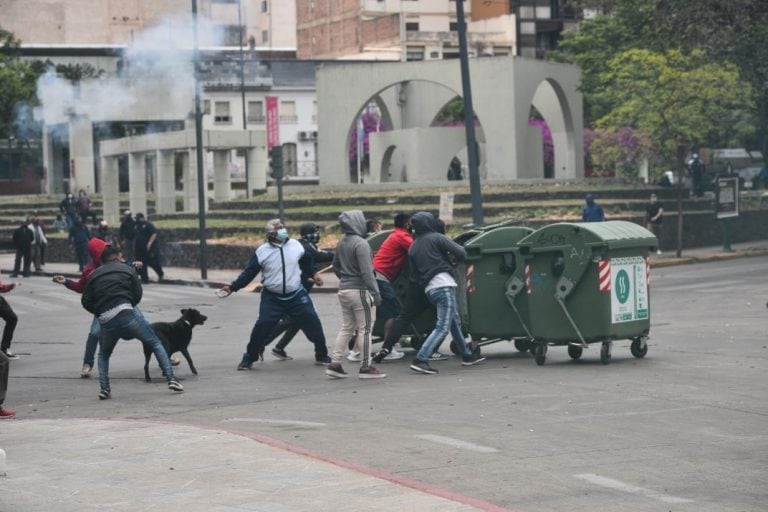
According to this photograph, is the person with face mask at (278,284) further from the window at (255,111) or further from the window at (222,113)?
the window at (255,111)

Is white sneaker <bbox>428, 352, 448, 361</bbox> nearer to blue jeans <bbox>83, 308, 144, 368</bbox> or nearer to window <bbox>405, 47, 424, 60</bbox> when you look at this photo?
blue jeans <bbox>83, 308, 144, 368</bbox>

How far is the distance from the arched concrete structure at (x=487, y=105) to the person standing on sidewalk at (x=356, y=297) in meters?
30.3

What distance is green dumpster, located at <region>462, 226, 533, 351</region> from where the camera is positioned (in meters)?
16.7

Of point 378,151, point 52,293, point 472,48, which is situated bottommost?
point 52,293

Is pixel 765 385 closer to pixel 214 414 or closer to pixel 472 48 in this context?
pixel 214 414

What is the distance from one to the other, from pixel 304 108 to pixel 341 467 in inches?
3183

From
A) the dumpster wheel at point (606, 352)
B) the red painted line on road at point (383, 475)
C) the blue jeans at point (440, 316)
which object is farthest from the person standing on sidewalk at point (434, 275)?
the red painted line on road at point (383, 475)

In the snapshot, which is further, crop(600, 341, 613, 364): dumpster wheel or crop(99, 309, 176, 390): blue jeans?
crop(600, 341, 613, 364): dumpster wheel

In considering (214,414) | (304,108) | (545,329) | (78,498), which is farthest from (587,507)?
(304,108)

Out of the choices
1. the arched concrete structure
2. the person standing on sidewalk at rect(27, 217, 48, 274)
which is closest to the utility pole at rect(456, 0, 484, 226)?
the arched concrete structure

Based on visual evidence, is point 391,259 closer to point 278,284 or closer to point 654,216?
point 278,284

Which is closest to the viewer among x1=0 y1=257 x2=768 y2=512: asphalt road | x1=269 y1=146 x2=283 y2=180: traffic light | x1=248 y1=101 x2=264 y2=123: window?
x1=0 y1=257 x2=768 y2=512: asphalt road

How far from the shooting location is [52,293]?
3216 centimetres

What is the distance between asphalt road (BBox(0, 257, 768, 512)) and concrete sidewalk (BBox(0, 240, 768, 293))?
40.5 ft
